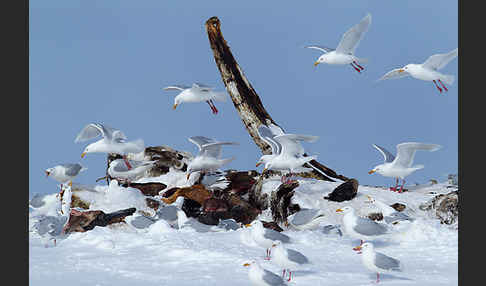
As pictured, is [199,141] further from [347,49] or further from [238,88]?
[347,49]

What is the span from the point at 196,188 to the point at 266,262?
432 cm

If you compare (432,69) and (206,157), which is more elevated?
(432,69)

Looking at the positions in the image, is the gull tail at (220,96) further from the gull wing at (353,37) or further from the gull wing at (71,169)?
the gull wing at (71,169)

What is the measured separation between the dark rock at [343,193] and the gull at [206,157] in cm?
215

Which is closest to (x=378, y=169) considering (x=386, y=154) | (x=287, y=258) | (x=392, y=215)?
(x=386, y=154)

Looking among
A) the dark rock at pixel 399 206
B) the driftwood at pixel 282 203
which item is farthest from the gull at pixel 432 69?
the driftwood at pixel 282 203

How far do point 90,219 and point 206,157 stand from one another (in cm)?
265

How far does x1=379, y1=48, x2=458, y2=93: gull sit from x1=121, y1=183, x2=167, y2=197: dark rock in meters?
5.07

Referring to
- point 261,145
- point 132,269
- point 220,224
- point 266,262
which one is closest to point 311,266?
point 266,262

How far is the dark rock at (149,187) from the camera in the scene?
1085 centimetres

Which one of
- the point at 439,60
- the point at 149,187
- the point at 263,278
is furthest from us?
the point at 149,187

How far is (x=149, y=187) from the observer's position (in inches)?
432

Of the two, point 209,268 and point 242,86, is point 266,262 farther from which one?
point 242,86

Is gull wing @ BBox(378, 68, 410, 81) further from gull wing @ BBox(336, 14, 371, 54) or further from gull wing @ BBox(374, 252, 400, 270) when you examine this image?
gull wing @ BBox(374, 252, 400, 270)
